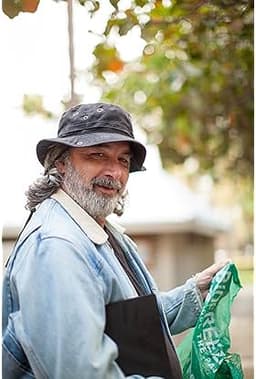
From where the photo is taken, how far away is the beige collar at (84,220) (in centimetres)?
193

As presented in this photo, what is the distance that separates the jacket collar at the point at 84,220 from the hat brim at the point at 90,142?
0.13 m

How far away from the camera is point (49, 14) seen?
2.51 meters

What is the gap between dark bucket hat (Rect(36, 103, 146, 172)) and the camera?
1.94 metres

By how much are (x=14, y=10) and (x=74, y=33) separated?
28cm

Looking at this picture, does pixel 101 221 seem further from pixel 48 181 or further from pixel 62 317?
pixel 62 317

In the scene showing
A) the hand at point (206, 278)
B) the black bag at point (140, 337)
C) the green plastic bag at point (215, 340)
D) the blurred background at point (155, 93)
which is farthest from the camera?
the blurred background at point (155, 93)

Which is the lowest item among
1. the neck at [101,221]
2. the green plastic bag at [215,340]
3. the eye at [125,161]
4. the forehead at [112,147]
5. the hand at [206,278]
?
the green plastic bag at [215,340]

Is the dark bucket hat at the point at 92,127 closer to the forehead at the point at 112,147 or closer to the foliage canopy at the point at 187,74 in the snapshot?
the forehead at the point at 112,147

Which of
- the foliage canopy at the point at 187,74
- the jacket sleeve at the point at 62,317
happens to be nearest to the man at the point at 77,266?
the jacket sleeve at the point at 62,317

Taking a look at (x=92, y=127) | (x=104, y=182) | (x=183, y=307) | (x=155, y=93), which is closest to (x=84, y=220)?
(x=104, y=182)

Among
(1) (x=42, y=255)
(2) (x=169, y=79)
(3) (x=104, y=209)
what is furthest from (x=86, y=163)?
(2) (x=169, y=79)

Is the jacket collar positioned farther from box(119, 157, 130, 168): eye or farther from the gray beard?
box(119, 157, 130, 168): eye

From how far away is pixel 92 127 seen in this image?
1950mm

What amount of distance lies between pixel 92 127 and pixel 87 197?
0.53 ft
